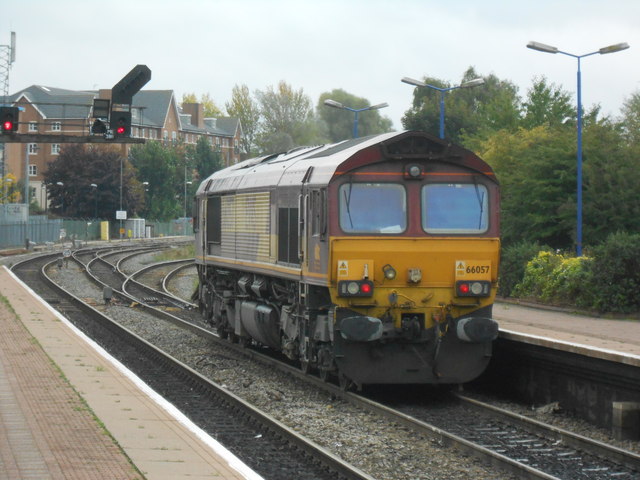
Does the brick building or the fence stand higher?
the brick building

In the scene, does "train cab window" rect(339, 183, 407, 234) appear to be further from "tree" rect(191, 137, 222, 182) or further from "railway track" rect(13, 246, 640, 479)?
"tree" rect(191, 137, 222, 182)

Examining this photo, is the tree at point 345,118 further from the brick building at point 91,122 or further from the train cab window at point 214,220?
the train cab window at point 214,220

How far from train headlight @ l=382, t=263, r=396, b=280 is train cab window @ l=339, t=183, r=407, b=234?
Answer: 0.50 metres

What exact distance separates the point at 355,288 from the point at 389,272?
0.54 meters

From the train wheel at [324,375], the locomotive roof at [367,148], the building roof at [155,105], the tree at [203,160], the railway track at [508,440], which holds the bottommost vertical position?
the railway track at [508,440]

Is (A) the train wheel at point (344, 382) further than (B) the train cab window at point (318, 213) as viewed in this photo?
Yes

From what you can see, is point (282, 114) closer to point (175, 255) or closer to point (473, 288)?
point (175, 255)

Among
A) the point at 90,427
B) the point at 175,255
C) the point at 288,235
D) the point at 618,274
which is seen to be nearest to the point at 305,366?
the point at 288,235

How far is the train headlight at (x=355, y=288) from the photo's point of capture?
14148mm

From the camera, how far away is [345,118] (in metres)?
99.3

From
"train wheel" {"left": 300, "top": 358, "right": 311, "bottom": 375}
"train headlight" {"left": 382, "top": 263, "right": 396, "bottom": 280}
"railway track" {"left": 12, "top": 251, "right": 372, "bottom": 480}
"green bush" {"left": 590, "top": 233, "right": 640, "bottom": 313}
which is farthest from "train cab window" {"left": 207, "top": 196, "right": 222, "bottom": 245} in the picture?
"green bush" {"left": 590, "top": 233, "right": 640, "bottom": 313}

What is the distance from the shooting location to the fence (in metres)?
72.8

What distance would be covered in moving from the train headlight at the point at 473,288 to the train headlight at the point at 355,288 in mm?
1257

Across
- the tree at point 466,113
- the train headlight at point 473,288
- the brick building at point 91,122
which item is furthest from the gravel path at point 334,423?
the brick building at point 91,122
